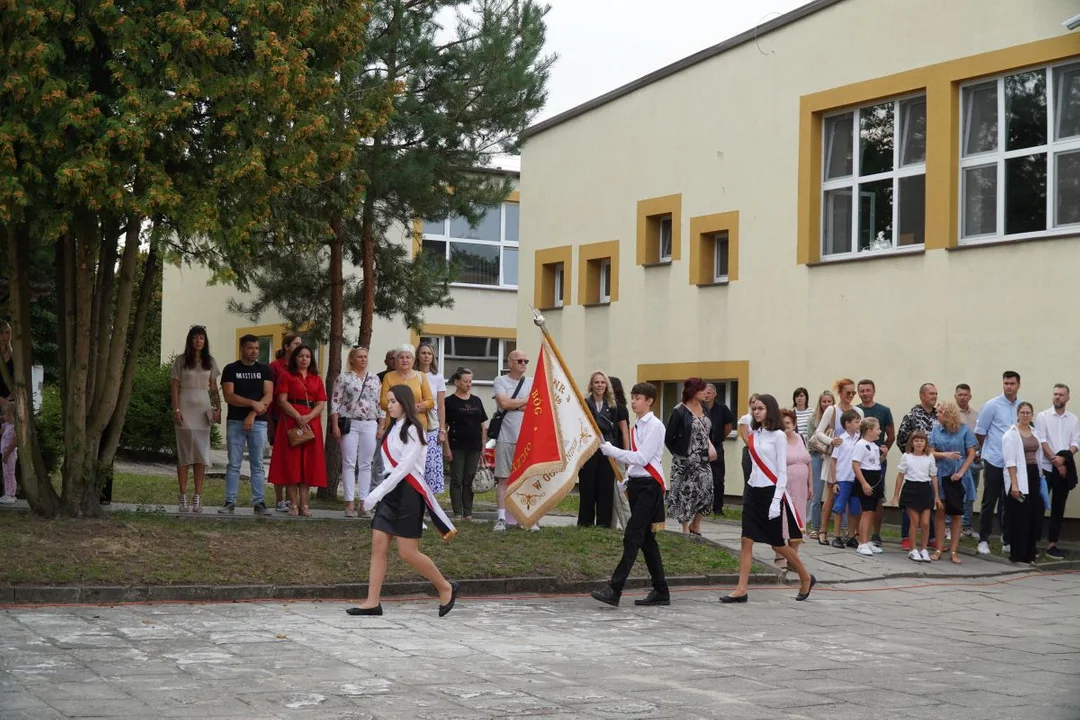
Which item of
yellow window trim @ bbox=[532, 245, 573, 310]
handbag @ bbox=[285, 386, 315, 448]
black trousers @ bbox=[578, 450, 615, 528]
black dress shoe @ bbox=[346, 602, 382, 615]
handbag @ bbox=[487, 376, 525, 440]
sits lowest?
black dress shoe @ bbox=[346, 602, 382, 615]

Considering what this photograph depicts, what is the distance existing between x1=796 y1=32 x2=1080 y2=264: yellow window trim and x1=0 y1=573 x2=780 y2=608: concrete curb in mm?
8814

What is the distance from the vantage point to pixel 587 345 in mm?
26562

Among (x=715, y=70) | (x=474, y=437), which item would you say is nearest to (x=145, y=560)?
(x=474, y=437)

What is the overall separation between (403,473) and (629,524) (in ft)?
7.13

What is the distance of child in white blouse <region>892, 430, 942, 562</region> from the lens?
15.6m

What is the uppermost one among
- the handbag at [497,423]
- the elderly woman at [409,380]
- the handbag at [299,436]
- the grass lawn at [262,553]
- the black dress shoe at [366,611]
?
the elderly woman at [409,380]

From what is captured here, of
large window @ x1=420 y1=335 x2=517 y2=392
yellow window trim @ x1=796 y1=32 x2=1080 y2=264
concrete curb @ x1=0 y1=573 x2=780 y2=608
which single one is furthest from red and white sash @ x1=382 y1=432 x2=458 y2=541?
large window @ x1=420 y1=335 x2=517 y2=392

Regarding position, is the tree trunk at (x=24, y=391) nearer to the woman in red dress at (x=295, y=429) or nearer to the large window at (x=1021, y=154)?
the woman in red dress at (x=295, y=429)

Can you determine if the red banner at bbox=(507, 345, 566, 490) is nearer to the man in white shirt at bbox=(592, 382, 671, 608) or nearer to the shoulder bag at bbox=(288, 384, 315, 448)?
the man in white shirt at bbox=(592, 382, 671, 608)

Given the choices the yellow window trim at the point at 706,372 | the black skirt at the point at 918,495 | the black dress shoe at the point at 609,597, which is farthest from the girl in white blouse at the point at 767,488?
the yellow window trim at the point at 706,372

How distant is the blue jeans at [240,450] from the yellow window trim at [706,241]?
33.3ft

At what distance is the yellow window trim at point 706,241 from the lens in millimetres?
23203

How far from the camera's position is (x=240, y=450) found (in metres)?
15.3

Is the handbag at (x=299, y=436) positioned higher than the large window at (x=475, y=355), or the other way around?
the large window at (x=475, y=355)
